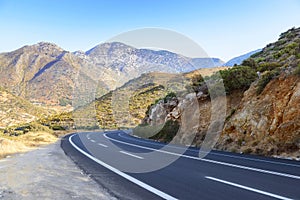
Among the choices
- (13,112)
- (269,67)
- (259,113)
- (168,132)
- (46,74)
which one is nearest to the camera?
(259,113)

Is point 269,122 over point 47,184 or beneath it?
over

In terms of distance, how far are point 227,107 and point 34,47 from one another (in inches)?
6923

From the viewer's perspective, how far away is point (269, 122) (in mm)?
15305

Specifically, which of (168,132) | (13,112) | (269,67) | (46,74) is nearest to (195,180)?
(269,67)

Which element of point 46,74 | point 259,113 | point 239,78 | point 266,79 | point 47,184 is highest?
point 46,74

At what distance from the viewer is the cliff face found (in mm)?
13539

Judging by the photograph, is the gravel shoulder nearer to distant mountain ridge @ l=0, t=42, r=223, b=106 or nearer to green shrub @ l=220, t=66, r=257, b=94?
green shrub @ l=220, t=66, r=257, b=94

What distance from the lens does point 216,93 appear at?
23.1 meters

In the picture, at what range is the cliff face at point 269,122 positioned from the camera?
44.4 ft

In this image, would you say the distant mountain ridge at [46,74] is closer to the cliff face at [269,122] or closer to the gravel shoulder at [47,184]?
the cliff face at [269,122]

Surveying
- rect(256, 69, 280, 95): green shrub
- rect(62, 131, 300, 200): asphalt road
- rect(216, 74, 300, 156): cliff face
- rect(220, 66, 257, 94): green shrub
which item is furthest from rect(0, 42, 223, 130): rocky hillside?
rect(62, 131, 300, 200): asphalt road

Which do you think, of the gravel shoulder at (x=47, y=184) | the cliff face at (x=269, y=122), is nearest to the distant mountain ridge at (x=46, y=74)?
Result: the cliff face at (x=269, y=122)

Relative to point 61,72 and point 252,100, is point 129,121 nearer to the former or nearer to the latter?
point 252,100

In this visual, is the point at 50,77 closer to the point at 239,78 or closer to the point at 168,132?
the point at 168,132
